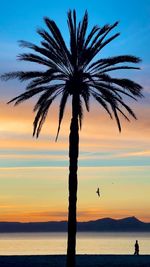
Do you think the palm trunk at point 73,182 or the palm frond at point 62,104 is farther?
the palm frond at point 62,104

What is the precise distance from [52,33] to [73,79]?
2.66 metres
